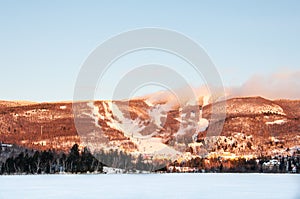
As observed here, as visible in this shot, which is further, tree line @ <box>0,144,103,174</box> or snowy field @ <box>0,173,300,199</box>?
tree line @ <box>0,144,103,174</box>

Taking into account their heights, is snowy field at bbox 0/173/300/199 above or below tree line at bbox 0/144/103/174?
below

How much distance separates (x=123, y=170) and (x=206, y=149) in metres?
68.3

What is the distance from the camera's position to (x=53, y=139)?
7741 inches

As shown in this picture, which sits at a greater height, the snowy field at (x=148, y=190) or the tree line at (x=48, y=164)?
the tree line at (x=48, y=164)

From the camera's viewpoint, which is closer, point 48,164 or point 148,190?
point 148,190

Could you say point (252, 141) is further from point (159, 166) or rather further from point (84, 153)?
point (84, 153)

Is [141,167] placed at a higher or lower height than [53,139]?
lower

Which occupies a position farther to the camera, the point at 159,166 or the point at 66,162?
the point at 159,166

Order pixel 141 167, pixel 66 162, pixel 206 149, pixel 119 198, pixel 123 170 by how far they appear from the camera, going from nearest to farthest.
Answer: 1. pixel 119 198
2. pixel 66 162
3. pixel 123 170
4. pixel 141 167
5. pixel 206 149

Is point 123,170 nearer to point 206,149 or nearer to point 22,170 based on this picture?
point 22,170

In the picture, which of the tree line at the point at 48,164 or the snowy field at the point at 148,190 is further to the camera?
the tree line at the point at 48,164

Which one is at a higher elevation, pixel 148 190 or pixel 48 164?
pixel 48 164

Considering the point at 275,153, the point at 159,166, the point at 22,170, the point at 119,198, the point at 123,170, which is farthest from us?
the point at 275,153

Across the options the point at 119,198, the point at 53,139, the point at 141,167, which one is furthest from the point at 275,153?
the point at 119,198
